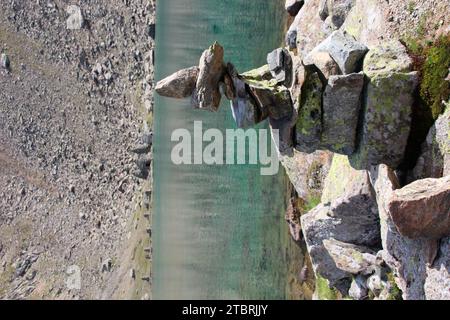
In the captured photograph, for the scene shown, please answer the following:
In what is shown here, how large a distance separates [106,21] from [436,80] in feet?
54.4

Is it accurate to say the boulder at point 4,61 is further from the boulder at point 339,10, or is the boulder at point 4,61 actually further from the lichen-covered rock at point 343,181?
the lichen-covered rock at point 343,181

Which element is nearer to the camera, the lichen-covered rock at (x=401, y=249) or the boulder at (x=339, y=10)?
the lichen-covered rock at (x=401, y=249)

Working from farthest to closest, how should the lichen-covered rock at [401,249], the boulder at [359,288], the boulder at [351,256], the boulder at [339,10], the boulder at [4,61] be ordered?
the boulder at [4,61]
the boulder at [359,288]
the boulder at [351,256]
the boulder at [339,10]
the lichen-covered rock at [401,249]

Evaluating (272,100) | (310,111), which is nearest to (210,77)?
(272,100)

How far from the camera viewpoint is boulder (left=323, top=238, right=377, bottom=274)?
1595 cm

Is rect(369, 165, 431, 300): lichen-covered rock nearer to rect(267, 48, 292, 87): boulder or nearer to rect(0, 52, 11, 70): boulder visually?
rect(267, 48, 292, 87): boulder

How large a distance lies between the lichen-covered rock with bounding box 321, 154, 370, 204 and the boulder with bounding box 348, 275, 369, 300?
274cm

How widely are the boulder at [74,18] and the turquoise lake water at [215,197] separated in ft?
14.8

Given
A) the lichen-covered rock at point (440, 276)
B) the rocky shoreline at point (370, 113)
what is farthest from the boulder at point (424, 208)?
the lichen-covered rock at point (440, 276)

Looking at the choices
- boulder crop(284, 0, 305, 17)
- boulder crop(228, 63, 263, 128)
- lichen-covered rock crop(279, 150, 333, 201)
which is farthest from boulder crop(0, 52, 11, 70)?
boulder crop(228, 63, 263, 128)

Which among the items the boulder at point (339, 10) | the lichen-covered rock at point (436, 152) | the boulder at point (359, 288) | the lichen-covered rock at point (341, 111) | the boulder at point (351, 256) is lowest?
the boulder at point (359, 288)

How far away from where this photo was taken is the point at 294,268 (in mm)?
21594

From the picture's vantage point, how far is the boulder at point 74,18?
2388 centimetres
